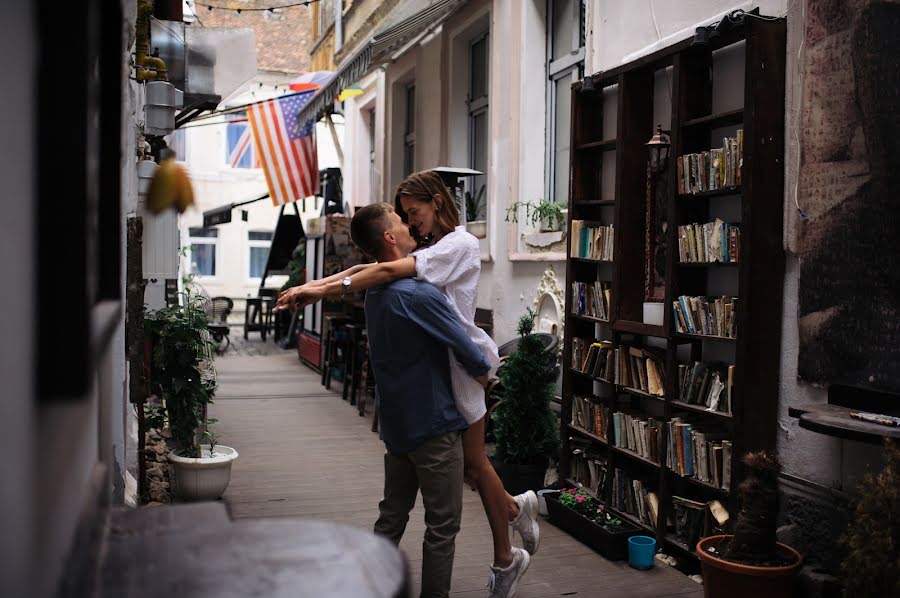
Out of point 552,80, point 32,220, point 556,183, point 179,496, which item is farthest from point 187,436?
point 32,220

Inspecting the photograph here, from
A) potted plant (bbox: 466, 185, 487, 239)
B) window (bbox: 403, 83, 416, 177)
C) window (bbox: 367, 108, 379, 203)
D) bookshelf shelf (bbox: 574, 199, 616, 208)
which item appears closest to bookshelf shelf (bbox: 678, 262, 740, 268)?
bookshelf shelf (bbox: 574, 199, 616, 208)

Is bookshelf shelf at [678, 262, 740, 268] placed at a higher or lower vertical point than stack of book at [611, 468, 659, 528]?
higher

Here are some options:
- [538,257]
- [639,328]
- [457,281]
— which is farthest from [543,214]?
[457,281]

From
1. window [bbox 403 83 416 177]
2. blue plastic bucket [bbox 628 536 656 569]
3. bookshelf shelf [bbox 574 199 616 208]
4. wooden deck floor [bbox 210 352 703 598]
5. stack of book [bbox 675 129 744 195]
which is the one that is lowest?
wooden deck floor [bbox 210 352 703 598]

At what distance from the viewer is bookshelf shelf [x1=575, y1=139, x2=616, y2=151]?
5738 millimetres

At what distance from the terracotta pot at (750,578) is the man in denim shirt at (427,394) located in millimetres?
1211

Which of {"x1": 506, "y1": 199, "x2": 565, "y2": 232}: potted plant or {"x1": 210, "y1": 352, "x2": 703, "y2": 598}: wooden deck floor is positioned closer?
{"x1": 210, "y1": 352, "x2": 703, "y2": 598}: wooden deck floor

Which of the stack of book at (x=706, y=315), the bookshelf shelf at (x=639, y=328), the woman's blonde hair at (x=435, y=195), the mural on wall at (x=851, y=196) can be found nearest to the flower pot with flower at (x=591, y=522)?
the bookshelf shelf at (x=639, y=328)

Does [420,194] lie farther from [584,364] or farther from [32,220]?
[32,220]

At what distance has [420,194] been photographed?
3.98 meters

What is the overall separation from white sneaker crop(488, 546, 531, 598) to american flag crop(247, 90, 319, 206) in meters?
10.3

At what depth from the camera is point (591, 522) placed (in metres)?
5.13

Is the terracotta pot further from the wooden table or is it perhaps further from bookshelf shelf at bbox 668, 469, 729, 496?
the wooden table

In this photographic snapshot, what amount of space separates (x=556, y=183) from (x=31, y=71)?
681 cm
